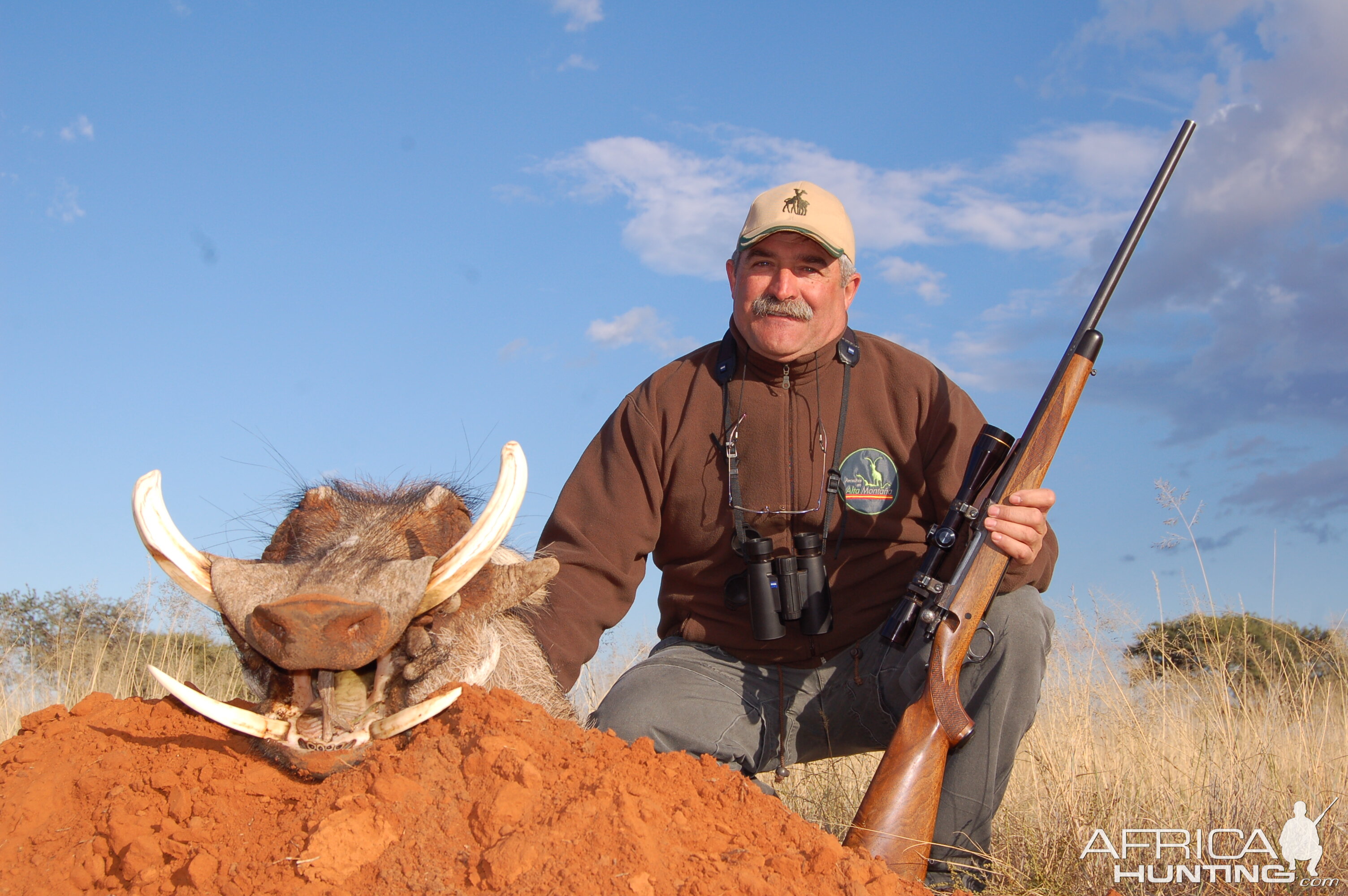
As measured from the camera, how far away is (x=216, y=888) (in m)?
1.87

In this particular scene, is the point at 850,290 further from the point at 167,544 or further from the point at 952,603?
the point at 167,544

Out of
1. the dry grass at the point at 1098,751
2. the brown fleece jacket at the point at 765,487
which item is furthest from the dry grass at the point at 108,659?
the brown fleece jacket at the point at 765,487

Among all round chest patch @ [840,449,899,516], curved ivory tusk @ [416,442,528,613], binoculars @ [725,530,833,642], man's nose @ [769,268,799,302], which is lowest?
curved ivory tusk @ [416,442,528,613]

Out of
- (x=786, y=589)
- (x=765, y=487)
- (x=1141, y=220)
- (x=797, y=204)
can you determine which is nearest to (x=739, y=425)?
(x=765, y=487)

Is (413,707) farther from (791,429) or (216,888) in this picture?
(791,429)

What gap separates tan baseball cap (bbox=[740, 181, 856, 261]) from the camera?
4.29 metres

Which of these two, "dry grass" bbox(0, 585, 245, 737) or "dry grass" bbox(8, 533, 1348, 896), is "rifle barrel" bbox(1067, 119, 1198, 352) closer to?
"dry grass" bbox(8, 533, 1348, 896)

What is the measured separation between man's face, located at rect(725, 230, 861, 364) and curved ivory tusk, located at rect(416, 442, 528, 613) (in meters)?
2.05

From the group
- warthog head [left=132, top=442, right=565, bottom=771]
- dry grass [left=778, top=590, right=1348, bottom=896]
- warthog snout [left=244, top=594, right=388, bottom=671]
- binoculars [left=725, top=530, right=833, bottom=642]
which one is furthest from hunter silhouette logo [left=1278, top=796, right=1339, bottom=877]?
warthog snout [left=244, top=594, right=388, bottom=671]

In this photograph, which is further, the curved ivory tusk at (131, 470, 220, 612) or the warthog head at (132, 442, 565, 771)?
the curved ivory tusk at (131, 470, 220, 612)

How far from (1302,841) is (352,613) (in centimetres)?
323

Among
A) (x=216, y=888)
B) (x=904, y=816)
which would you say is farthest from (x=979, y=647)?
(x=216, y=888)

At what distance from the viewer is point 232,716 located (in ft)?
7.06

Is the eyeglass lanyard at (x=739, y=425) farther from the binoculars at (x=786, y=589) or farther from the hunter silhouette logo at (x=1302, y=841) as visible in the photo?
the hunter silhouette logo at (x=1302, y=841)
